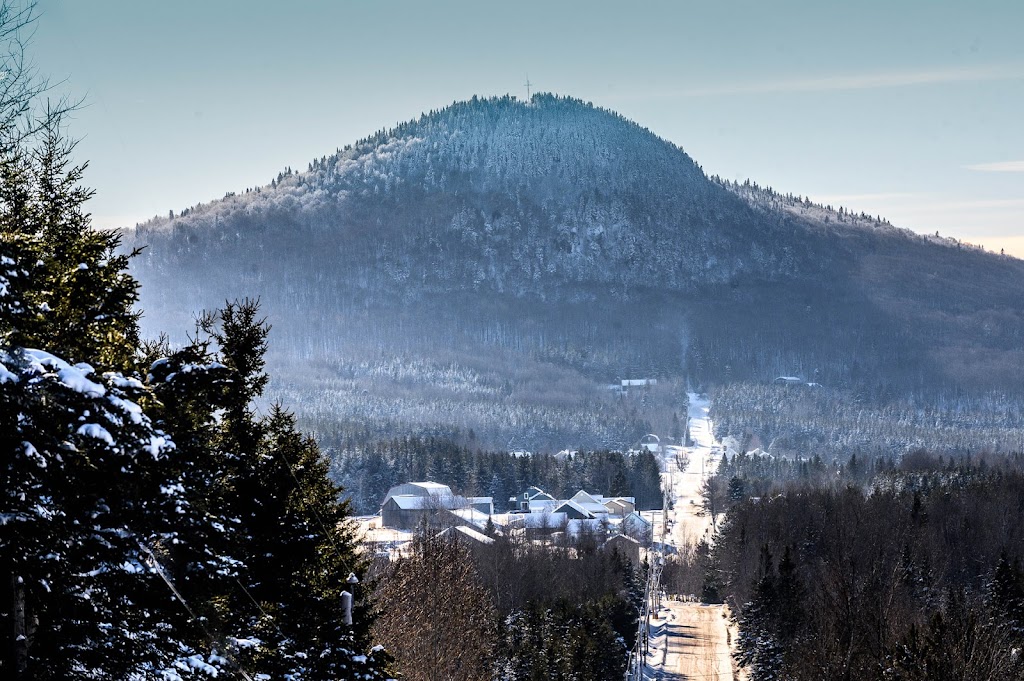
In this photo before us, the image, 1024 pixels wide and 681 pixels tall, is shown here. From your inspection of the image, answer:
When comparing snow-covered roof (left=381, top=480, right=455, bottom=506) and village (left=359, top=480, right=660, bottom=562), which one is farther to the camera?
snow-covered roof (left=381, top=480, right=455, bottom=506)

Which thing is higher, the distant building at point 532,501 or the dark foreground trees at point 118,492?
the dark foreground trees at point 118,492

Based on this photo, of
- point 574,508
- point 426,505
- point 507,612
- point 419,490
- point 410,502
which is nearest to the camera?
point 507,612

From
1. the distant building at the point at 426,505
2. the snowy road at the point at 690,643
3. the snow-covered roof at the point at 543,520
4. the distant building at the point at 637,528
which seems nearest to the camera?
the snowy road at the point at 690,643

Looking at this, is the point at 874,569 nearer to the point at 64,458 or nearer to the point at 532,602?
the point at 532,602

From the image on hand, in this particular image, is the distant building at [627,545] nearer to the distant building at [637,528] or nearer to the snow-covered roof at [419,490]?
the distant building at [637,528]

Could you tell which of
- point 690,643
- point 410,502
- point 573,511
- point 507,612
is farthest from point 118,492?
point 573,511

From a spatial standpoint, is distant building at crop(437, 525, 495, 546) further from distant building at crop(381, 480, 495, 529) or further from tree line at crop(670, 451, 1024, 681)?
tree line at crop(670, 451, 1024, 681)

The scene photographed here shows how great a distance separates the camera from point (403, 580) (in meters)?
40.2

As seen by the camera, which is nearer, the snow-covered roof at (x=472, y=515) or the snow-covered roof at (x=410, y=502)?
the snow-covered roof at (x=472, y=515)

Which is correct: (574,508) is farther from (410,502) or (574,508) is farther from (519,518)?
(410,502)

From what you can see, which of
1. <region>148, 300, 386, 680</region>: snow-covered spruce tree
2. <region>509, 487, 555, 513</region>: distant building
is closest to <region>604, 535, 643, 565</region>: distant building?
<region>509, 487, 555, 513</region>: distant building

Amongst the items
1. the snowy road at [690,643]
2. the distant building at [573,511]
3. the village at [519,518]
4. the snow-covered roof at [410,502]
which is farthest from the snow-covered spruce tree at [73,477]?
the distant building at [573,511]

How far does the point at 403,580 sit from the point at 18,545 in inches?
1181

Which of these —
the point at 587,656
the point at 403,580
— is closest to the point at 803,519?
the point at 587,656
